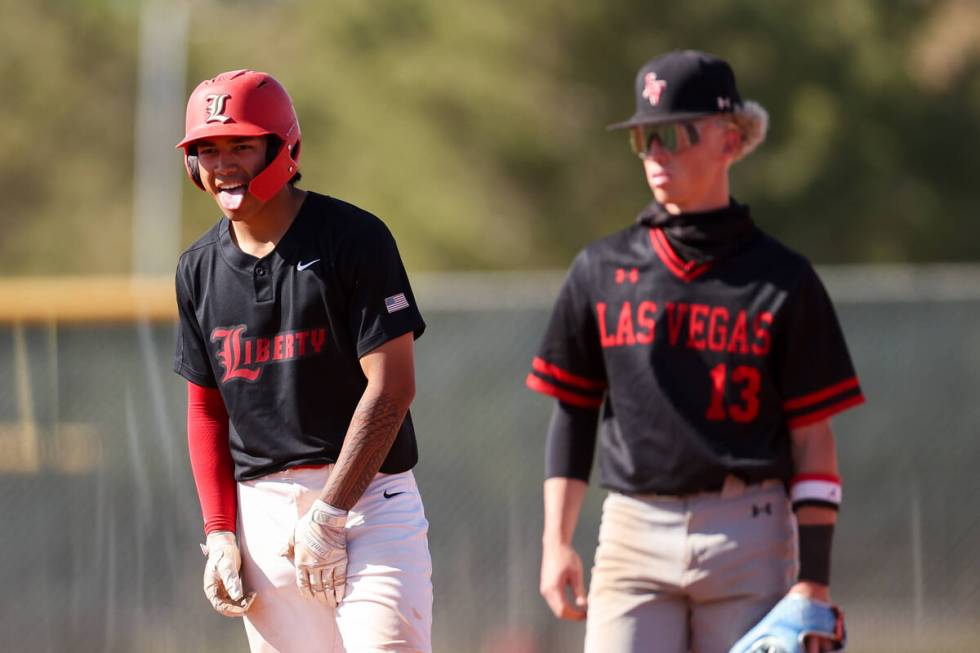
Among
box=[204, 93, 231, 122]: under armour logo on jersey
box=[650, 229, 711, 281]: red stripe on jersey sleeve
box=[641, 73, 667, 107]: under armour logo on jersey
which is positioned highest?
box=[641, 73, 667, 107]: under armour logo on jersey

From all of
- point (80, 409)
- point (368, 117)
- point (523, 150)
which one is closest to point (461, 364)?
point (80, 409)

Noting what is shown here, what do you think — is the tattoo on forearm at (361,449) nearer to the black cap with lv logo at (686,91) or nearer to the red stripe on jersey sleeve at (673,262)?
the red stripe on jersey sleeve at (673,262)

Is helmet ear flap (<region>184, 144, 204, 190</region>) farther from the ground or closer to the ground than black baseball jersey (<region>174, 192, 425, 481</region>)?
farther from the ground

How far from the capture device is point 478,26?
67.8ft

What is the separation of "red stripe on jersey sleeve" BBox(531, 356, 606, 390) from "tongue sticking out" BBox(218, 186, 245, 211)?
954 mm

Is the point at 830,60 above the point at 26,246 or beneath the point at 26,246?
above

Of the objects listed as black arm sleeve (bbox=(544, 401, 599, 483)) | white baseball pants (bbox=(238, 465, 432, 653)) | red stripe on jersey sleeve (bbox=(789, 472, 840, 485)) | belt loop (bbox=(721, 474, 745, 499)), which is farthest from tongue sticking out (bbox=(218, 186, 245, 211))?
red stripe on jersey sleeve (bbox=(789, 472, 840, 485))

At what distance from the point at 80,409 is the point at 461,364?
6.89ft

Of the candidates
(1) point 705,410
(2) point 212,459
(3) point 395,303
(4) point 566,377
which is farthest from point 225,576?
(1) point 705,410

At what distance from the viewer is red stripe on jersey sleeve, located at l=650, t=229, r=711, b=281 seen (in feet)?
13.6

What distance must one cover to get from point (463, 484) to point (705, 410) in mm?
4549

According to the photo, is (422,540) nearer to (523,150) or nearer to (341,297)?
(341,297)

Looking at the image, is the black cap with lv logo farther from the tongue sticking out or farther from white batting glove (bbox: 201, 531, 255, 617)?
white batting glove (bbox: 201, 531, 255, 617)

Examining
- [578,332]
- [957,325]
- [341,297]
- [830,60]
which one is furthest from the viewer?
[830,60]
